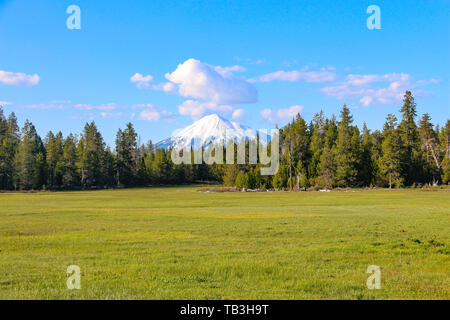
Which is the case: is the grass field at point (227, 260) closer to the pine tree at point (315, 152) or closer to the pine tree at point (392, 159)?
the pine tree at point (392, 159)

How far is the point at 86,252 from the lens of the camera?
15305 millimetres

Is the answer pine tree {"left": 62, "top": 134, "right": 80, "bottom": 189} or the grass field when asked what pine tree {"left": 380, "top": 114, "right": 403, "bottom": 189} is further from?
pine tree {"left": 62, "top": 134, "right": 80, "bottom": 189}

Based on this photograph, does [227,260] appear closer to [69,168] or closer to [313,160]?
[313,160]

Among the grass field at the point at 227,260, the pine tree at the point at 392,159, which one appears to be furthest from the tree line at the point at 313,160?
the grass field at the point at 227,260

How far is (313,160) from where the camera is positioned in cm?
9819

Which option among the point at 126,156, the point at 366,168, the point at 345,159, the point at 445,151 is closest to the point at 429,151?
the point at 445,151

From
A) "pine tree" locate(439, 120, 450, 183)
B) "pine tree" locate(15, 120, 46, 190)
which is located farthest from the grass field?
"pine tree" locate(15, 120, 46, 190)

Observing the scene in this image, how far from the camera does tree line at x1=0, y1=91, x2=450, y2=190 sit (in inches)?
3561

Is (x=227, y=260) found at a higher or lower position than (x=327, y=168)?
lower

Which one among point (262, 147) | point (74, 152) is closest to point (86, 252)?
point (262, 147)

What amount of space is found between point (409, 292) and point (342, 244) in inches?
264

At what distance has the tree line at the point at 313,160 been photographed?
297ft

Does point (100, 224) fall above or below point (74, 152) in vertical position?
below
